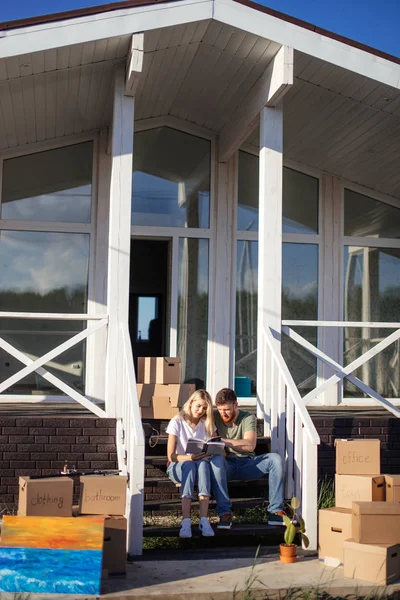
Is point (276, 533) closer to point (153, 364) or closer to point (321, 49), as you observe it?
point (153, 364)

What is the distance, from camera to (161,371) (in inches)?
312

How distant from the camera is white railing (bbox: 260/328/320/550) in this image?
→ 6.45 m

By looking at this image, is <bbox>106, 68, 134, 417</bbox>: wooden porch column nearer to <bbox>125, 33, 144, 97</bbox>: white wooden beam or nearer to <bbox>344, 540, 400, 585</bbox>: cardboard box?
<bbox>125, 33, 144, 97</bbox>: white wooden beam

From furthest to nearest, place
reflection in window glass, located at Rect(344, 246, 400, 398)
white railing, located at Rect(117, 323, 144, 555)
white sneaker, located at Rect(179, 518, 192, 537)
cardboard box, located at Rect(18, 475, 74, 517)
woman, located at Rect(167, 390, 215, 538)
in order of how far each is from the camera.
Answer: reflection in window glass, located at Rect(344, 246, 400, 398) < woman, located at Rect(167, 390, 215, 538) < white sneaker, located at Rect(179, 518, 192, 537) < white railing, located at Rect(117, 323, 144, 555) < cardboard box, located at Rect(18, 475, 74, 517)

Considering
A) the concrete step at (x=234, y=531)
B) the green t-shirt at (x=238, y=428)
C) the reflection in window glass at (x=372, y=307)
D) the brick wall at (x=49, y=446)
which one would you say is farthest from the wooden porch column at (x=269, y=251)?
the reflection in window glass at (x=372, y=307)

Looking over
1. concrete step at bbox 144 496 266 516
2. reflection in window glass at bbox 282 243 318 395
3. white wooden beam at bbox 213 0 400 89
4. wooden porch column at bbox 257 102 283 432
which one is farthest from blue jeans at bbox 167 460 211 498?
white wooden beam at bbox 213 0 400 89

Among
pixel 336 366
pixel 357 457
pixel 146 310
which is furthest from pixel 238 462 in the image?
pixel 146 310

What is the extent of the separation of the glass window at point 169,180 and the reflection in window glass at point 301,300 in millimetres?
1105

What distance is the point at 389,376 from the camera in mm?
9789

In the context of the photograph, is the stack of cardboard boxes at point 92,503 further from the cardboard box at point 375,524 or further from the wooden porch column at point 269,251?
the wooden porch column at point 269,251

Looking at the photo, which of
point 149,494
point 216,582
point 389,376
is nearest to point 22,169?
point 149,494

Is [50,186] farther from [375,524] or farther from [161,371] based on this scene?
[375,524]

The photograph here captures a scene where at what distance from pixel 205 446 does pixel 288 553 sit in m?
1.08

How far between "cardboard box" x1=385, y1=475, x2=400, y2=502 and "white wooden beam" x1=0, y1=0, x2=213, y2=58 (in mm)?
4074
